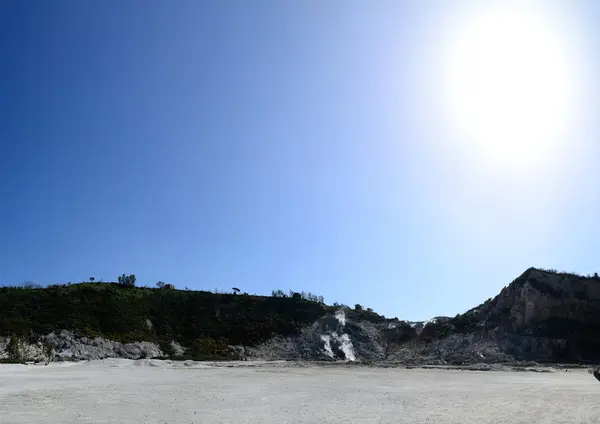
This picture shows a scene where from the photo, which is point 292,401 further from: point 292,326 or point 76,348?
point 292,326

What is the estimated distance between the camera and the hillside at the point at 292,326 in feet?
167

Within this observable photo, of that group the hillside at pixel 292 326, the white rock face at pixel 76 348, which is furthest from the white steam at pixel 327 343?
the white rock face at pixel 76 348

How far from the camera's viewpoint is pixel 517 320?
54031 mm

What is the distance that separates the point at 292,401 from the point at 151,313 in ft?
172

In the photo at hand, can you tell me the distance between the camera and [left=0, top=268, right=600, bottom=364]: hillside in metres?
50.8

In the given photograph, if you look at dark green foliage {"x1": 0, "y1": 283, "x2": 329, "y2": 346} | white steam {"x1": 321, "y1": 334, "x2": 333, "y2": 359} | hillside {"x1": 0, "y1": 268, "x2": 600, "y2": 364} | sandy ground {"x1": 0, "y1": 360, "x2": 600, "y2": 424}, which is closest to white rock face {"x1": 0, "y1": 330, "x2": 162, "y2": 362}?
hillside {"x1": 0, "y1": 268, "x2": 600, "y2": 364}

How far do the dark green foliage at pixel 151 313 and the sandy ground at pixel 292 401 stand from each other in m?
31.0

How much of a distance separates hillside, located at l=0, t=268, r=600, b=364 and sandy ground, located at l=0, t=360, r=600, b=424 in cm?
2447

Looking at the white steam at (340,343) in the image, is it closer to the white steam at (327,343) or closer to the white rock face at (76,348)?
the white steam at (327,343)

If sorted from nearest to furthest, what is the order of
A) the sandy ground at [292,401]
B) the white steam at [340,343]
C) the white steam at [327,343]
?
1. the sandy ground at [292,401]
2. the white steam at [327,343]
3. the white steam at [340,343]

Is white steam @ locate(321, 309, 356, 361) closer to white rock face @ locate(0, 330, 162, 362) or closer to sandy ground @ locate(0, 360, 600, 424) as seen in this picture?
white rock face @ locate(0, 330, 162, 362)

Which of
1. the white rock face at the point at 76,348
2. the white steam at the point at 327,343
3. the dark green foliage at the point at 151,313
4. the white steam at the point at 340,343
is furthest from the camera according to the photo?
the white steam at the point at 340,343

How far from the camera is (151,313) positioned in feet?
219

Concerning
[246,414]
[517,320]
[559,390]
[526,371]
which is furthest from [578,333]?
[246,414]
